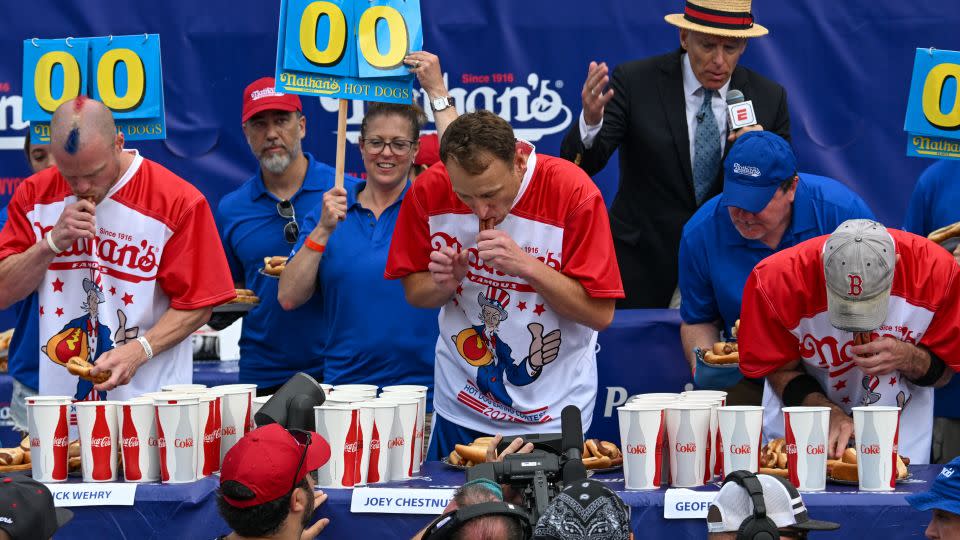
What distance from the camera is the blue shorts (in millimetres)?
4992

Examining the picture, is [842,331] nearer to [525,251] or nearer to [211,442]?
[525,251]

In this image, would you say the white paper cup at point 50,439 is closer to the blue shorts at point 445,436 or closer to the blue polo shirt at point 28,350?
the blue polo shirt at point 28,350

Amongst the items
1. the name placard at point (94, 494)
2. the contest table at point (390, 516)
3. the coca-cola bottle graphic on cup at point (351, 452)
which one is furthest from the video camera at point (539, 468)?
the name placard at point (94, 494)

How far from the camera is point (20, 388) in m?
5.46

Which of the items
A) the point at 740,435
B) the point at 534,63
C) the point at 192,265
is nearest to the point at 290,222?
the point at 192,265

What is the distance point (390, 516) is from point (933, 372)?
184cm

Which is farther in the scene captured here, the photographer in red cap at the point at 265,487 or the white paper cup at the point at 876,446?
the white paper cup at the point at 876,446

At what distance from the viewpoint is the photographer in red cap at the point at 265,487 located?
3.40 metres

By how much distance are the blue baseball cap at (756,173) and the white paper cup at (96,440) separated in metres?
2.42

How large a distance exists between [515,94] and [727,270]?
8.07 ft

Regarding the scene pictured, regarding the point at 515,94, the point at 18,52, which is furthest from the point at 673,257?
the point at 18,52

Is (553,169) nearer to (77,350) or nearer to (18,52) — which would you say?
(77,350)

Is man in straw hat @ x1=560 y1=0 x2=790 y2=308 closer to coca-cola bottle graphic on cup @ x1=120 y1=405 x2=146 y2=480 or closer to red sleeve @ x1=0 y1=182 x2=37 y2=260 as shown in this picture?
red sleeve @ x1=0 y1=182 x2=37 y2=260

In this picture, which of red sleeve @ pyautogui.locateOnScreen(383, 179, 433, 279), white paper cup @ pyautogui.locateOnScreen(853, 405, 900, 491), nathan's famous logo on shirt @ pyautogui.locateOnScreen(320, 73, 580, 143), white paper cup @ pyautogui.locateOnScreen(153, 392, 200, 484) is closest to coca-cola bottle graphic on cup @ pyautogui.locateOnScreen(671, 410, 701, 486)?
white paper cup @ pyautogui.locateOnScreen(853, 405, 900, 491)
